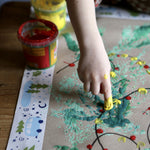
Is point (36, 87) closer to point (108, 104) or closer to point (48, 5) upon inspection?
point (108, 104)

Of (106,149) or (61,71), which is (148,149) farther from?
(61,71)

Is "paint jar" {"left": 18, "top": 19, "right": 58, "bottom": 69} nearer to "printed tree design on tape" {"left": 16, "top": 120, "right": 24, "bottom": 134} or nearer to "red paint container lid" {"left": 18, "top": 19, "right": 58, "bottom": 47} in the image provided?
"red paint container lid" {"left": 18, "top": 19, "right": 58, "bottom": 47}

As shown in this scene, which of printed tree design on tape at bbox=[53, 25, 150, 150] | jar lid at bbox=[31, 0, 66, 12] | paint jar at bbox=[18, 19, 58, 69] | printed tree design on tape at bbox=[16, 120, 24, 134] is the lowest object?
printed tree design on tape at bbox=[16, 120, 24, 134]

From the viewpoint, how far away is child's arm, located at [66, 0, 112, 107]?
555 millimetres

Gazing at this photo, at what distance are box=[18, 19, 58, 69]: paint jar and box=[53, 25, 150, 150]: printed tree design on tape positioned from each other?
0.22ft

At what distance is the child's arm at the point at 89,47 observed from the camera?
1.82ft

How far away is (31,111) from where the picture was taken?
66cm

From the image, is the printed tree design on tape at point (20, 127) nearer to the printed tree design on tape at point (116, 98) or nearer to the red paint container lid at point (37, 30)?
the printed tree design on tape at point (116, 98)

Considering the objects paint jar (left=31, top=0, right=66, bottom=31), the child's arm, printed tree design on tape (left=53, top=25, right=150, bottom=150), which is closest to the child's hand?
the child's arm

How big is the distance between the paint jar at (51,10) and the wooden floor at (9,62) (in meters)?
0.11

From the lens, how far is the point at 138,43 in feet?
2.86

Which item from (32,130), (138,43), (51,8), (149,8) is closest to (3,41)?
(51,8)

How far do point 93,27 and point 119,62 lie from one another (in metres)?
0.27

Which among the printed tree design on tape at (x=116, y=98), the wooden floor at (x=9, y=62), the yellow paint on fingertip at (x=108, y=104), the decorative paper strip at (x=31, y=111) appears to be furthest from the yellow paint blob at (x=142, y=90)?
the wooden floor at (x=9, y=62)
